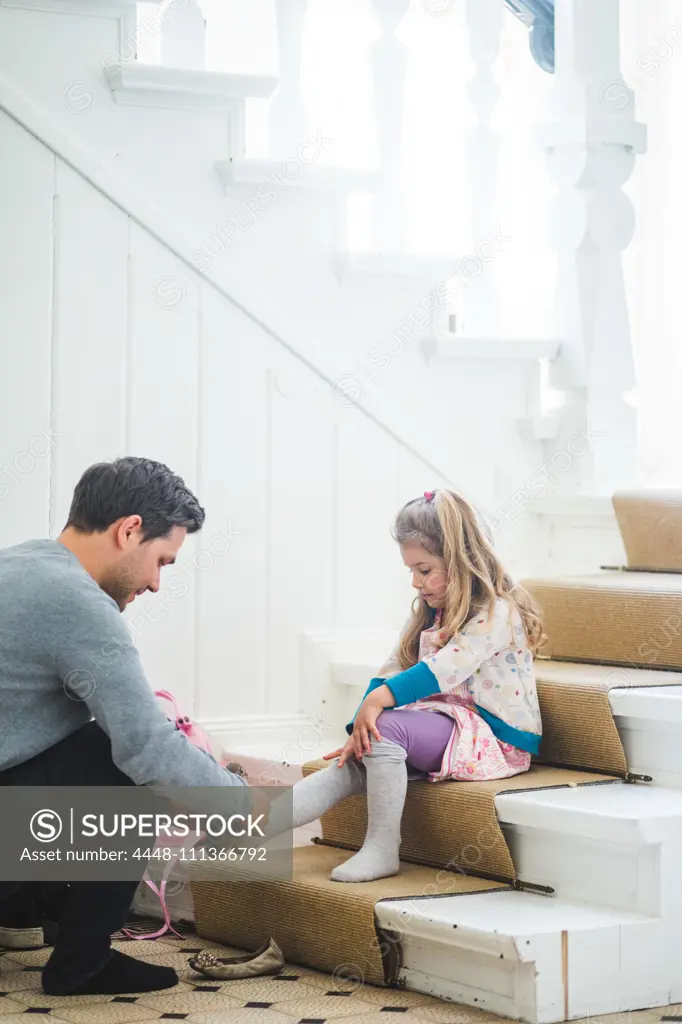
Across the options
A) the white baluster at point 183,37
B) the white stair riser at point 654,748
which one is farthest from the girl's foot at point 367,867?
the white baluster at point 183,37

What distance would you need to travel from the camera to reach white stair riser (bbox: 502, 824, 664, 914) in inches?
77.0

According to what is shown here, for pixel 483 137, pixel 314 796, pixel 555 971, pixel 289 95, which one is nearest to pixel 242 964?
pixel 314 796

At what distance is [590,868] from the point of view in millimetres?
2010

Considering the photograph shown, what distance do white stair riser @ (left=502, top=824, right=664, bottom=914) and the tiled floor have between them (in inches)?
6.5

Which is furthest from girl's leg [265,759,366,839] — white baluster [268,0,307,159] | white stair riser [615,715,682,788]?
white baluster [268,0,307,159]

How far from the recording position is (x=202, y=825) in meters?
2.20

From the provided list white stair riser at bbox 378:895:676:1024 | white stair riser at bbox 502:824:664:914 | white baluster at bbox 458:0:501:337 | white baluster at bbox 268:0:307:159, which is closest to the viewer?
white stair riser at bbox 378:895:676:1024

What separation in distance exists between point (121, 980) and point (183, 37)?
6.31 feet

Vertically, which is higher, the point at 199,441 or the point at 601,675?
the point at 199,441

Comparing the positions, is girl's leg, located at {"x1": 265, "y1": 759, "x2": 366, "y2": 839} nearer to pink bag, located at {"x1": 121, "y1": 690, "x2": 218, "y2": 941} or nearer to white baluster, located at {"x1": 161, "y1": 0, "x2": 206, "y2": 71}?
pink bag, located at {"x1": 121, "y1": 690, "x2": 218, "y2": 941}

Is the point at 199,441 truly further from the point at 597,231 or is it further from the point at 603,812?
the point at 603,812

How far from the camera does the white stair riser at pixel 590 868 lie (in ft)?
6.41

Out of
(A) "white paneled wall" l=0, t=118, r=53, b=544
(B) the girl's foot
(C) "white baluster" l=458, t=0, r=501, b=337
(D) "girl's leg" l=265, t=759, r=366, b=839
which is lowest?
(B) the girl's foot

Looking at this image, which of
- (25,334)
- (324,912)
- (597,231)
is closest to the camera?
(324,912)
